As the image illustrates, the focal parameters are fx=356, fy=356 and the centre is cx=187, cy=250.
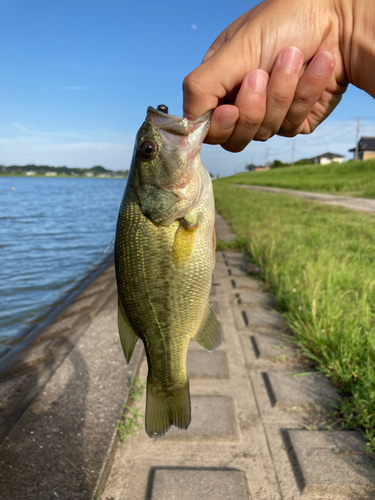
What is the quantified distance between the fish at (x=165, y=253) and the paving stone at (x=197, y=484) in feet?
2.91

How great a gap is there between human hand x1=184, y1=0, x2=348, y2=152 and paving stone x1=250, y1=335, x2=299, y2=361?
2556mm

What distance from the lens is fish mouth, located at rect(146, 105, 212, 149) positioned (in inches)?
64.2

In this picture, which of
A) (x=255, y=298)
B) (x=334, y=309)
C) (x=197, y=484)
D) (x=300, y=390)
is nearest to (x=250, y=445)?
(x=197, y=484)

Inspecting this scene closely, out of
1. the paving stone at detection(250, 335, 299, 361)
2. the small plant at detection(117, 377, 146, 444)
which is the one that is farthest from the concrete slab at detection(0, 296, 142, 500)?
the paving stone at detection(250, 335, 299, 361)

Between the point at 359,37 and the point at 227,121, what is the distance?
82 cm

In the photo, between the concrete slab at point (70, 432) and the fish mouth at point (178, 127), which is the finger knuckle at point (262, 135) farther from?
the concrete slab at point (70, 432)

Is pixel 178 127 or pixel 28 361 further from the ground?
pixel 178 127

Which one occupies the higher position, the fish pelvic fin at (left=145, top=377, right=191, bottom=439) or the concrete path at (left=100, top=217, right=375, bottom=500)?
the fish pelvic fin at (left=145, top=377, right=191, bottom=439)

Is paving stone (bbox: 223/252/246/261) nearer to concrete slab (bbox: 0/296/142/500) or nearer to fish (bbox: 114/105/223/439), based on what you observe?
concrete slab (bbox: 0/296/142/500)

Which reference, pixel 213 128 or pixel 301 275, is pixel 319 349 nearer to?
pixel 301 275

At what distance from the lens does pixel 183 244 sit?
5.27 feet

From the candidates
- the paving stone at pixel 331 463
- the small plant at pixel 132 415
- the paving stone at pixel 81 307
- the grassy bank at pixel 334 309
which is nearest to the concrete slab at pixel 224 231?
the grassy bank at pixel 334 309

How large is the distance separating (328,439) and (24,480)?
2.10 metres

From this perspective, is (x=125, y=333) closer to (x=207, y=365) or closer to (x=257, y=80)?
(x=257, y=80)
